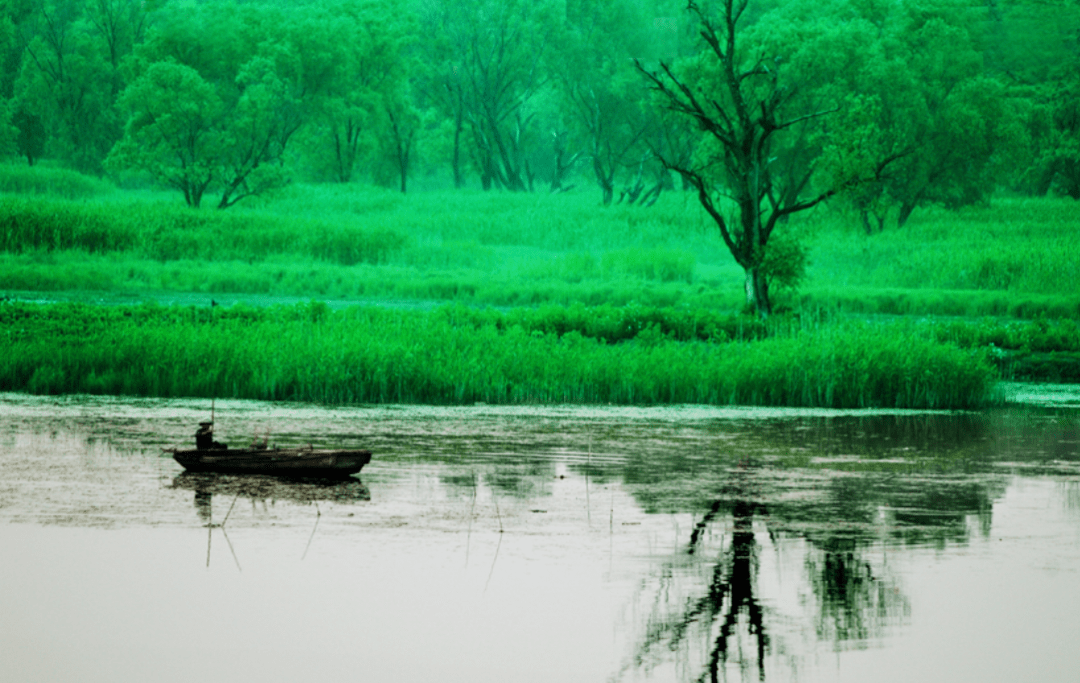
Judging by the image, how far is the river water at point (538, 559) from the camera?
10.3 metres

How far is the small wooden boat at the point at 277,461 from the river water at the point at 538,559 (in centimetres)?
19

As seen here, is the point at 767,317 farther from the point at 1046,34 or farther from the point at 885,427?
the point at 1046,34

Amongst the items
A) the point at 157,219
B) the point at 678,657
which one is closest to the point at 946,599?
the point at 678,657

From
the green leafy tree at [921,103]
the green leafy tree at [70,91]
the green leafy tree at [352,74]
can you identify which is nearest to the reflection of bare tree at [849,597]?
the green leafy tree at [921,103]

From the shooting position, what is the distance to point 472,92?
3556 inches

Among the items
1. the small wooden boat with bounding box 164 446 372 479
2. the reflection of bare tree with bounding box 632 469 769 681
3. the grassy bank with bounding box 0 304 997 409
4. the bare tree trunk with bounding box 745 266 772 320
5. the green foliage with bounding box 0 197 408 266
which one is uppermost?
the green foliage with bounding box 0 197 408 266

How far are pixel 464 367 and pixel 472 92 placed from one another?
68.7m

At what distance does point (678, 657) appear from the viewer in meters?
10.2

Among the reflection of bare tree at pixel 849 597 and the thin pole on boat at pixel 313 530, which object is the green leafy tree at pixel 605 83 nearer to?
the thin pole on boat at pixel 313 530

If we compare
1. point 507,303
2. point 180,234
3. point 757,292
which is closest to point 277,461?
point 757,292

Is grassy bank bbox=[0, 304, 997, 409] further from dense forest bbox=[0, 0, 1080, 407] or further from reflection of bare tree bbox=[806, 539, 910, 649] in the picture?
reflection of bare tree bbox=[806, 539, 910, 649]

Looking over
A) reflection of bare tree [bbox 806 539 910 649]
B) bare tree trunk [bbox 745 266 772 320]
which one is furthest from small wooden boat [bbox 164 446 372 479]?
bare tree trunk [bbox 745 266 772 320]

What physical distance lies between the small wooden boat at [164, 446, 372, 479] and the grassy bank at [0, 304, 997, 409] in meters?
6.09

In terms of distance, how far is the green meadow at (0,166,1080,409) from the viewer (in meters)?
23.4
